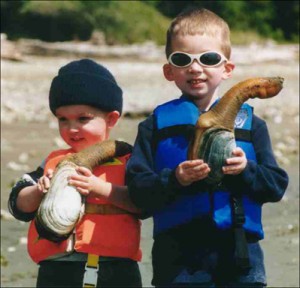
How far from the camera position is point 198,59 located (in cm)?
414

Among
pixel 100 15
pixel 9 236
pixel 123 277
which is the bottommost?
pixel 123 277

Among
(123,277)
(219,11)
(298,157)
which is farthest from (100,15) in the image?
(123,277)

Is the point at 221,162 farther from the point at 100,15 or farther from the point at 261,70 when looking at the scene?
the point at 100,15

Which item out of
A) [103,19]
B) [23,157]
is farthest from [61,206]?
[103,19]

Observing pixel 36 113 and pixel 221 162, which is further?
pixel 36 113

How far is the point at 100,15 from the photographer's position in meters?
36.7

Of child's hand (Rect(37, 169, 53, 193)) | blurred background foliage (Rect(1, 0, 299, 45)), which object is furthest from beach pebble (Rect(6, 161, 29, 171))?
blurred background foliage (Rect(1, 0, 299, 45))

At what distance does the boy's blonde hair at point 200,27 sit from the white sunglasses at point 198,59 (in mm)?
55

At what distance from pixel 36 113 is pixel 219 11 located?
26.7 metres

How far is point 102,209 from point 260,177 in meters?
0.63

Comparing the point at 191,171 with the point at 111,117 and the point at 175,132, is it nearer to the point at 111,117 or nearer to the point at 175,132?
the point at 175,132

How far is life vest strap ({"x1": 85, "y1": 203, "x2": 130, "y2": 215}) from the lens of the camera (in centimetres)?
428

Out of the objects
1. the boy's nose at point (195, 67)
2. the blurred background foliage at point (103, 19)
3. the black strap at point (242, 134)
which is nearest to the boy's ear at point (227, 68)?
the boy's nose at point (195, 67)

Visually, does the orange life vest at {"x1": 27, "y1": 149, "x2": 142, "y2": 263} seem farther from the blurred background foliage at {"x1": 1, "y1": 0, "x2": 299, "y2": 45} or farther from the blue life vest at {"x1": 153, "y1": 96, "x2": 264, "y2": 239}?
the blurred background foliage at {"x1": 1, "y1": 0, "x2": 299, "y2": 45}
